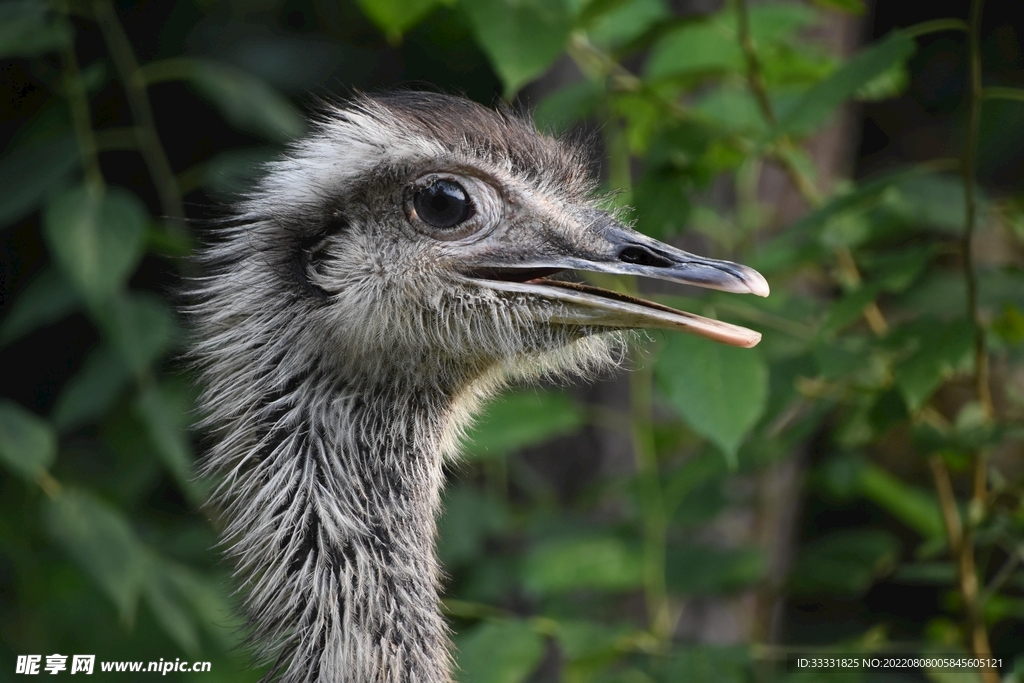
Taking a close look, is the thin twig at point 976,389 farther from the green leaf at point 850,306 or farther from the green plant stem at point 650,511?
the green plant stem at point 650,511

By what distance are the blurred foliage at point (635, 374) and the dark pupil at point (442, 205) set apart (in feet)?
1.08

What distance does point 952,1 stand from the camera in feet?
18.8

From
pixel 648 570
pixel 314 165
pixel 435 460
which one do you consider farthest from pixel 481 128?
pixel 648 570

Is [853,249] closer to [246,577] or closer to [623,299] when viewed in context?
[623,299]

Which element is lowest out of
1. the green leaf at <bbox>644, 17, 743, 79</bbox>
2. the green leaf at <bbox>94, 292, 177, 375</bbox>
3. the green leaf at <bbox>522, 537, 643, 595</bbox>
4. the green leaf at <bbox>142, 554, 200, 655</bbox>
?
the green leaf at <bbox>142, 554, 200, 655</bbox>

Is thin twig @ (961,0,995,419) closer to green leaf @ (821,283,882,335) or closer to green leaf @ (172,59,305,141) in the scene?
green leaf @ (821,283,882,335)

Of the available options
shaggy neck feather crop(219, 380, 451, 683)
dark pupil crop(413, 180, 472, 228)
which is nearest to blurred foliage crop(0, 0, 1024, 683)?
dark pupil crop(413, 180, 472, 228)

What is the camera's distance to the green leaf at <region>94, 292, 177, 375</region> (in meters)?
3.26

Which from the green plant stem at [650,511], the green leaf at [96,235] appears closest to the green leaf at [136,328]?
the green leaf at [96,235]

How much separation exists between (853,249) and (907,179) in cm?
54

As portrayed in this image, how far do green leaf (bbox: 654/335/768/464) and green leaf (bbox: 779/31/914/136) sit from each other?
0.57m

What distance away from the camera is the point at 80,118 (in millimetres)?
3354

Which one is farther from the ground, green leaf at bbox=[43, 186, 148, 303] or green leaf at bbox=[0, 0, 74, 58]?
green leaf at bbox=[0, 0, 74, 58]

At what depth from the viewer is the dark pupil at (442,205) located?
2.46 m
